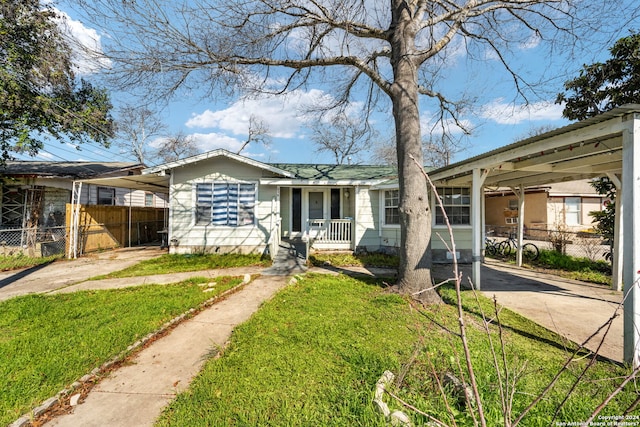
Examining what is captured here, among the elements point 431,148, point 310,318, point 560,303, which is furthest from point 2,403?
point 431,148

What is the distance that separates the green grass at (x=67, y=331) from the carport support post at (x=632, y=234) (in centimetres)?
606

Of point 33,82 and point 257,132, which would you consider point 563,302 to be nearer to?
point 33,82

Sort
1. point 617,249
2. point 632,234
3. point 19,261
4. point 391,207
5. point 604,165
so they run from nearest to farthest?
→ point 632,234
point 604,165
point 617,249
point 19,261
point 391,207

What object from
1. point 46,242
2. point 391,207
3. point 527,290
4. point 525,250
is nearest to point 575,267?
point 525,250

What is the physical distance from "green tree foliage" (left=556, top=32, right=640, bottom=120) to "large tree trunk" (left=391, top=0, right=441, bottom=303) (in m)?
5.76

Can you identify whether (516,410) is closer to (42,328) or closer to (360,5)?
(42,328)

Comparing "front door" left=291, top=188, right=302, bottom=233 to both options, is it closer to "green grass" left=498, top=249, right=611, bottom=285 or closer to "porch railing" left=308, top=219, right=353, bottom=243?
"porch railing" left=308, top=219, right=353, bottom=243

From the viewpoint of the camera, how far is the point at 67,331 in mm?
3953

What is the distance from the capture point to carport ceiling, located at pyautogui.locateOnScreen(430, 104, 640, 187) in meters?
3.54

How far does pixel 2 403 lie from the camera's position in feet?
8.21

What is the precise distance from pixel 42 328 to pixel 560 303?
8910 millimetres

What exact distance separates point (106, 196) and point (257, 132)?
17.1 m

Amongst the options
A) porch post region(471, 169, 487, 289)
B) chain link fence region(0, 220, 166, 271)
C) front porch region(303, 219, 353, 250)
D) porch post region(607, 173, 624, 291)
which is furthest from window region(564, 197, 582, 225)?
chain link fence region(0, 220, 166, 271)

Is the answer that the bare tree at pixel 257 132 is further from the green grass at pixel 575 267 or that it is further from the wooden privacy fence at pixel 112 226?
the green grass at pixel 575 267
